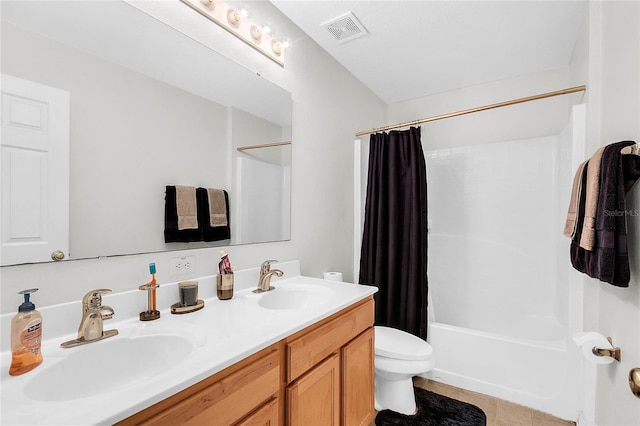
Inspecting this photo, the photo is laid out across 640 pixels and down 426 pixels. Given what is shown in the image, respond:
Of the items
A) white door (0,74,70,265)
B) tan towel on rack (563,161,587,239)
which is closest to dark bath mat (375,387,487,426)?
tan towel on rack (563,161,587,239)

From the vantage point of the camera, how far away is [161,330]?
97 cm

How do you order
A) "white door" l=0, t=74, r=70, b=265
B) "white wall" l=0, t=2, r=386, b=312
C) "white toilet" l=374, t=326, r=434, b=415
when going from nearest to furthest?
1. "white door" l=0, t=74, r=70, b=265
2. "white wall" l=0, t=2, r=386, b=312
3. "white toilet" l=374, t=326, r=434, b=415

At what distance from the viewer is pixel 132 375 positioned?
856 millimetres

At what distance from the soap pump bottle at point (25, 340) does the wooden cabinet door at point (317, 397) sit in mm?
728

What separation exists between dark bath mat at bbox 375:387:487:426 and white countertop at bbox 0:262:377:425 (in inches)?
34.7

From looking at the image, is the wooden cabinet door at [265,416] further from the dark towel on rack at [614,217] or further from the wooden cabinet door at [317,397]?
the dark towel on rack at [614,217]

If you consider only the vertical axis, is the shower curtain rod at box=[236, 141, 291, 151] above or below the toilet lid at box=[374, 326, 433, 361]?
above

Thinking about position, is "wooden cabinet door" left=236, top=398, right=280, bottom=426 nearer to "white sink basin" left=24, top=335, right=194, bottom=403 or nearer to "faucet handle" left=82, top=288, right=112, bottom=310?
"white sink basin" left=24, top=335, right=194, bottom=403

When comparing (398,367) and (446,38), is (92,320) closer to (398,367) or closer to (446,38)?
(398,367)

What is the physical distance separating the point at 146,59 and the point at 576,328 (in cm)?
255

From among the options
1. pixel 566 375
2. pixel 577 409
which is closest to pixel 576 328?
pixel 566 375

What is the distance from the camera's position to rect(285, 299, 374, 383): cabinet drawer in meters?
1.06

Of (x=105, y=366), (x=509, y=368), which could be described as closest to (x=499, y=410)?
(x=509, y=368)

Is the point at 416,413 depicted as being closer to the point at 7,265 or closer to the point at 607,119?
the point at 607,119
